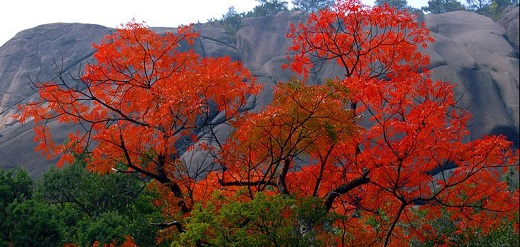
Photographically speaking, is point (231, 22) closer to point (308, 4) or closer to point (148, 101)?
point (308, 4)

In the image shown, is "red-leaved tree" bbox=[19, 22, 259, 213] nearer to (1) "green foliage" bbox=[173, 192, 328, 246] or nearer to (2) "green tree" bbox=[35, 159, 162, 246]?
(2) "green tree" bbox=[35, 159, 162, 246]

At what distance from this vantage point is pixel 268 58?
4450 cm

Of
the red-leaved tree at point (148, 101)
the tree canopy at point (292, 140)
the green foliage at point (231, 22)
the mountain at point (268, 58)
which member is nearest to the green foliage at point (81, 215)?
the tree canopy at point (292, 140)

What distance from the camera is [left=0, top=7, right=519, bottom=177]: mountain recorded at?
35.6m

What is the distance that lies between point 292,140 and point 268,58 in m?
35.6

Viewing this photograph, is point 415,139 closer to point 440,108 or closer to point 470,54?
point 440,108

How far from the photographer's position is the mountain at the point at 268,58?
35.6 metres

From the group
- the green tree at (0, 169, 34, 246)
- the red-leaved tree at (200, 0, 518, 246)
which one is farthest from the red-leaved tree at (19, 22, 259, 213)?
the green tree at (0, 169, 34, 246)

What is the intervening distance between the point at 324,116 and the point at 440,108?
2.35 metres

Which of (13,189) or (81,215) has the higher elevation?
(13,189)

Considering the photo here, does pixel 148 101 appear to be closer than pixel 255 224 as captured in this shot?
No

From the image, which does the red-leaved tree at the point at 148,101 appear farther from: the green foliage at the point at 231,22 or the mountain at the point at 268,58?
the green foliage at the point at 231,22

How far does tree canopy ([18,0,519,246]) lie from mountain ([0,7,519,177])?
21078mm

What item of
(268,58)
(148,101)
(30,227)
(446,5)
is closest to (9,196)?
(30,227)
